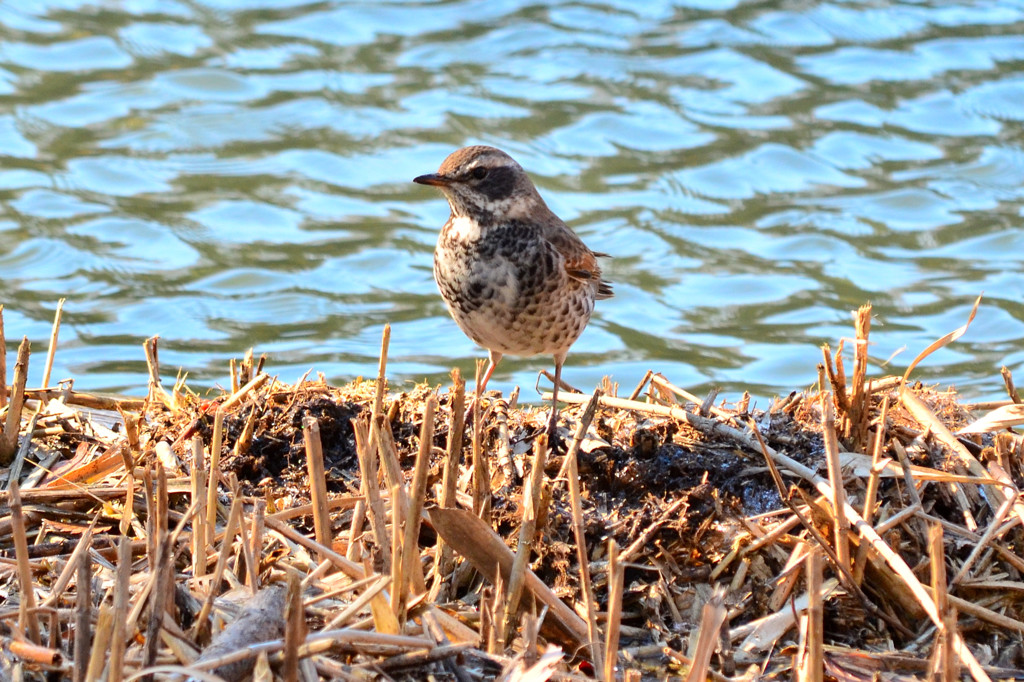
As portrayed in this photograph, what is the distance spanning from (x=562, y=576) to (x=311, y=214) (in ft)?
21.4

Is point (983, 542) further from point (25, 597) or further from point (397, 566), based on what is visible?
point (25, 597)

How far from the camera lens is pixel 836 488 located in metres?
3.80

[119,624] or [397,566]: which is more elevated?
[397,566]

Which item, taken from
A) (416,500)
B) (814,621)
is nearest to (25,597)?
(416,500)

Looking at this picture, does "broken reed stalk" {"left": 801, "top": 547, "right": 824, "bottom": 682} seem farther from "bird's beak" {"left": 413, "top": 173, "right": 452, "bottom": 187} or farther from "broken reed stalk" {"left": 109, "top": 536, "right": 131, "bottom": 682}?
"bird's beak" {"left": 413, "top": 173, "right": 452, "bottom": 187}

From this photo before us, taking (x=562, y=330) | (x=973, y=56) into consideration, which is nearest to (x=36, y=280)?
(x=562, y=330)

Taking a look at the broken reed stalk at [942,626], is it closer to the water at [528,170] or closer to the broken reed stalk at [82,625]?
the broken reed stalk at [82,625]

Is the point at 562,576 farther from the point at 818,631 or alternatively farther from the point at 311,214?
the point at 311,214

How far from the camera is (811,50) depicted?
12328 mm

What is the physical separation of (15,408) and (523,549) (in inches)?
95.5

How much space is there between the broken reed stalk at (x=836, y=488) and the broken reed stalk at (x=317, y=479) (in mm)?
1450

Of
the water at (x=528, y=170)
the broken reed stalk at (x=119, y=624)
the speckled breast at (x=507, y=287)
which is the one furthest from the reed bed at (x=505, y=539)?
the water at (x=528, y=170)

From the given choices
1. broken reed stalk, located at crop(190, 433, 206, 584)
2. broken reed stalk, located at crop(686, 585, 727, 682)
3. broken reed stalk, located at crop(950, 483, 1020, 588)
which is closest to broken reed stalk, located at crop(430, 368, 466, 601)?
broken reed stalk, located at crop(190, 433, 206, 584)

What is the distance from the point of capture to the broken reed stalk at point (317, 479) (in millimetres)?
3686
